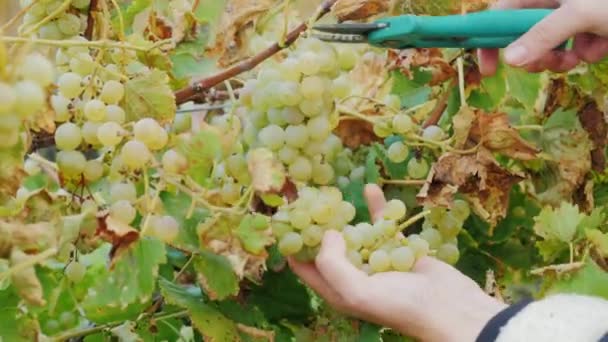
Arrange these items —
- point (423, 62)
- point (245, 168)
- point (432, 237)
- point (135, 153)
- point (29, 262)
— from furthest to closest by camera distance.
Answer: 1. point (423, 62)
2. point (432, 237)
3. point (245, 168)
4. point (135, 153)
5. point (29, 262)

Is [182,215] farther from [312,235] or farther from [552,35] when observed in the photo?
[552,35]

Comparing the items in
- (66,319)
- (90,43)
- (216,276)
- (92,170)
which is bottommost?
(66,319)

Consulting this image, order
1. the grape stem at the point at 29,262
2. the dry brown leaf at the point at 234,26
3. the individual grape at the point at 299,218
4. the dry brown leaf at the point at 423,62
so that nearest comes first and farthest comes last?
1. the grape stem at the point at 29,262
2. the individual grape at the point at 299,218
3. the dry brown leaf at the point at 234,26
4. the dry brown leaf at the point at 423,62

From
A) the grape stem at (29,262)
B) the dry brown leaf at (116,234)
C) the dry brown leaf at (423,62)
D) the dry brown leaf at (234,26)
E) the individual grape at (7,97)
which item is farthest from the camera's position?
the dry brown leaf at (423,62)

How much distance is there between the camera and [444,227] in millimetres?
1076

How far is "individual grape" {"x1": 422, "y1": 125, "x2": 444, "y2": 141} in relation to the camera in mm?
1110

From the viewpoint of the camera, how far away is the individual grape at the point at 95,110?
868 mm

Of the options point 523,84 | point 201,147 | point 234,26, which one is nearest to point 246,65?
point 234,26

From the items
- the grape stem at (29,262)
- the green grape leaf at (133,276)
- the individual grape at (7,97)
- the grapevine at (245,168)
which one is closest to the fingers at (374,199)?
the grapevine at (245,168)

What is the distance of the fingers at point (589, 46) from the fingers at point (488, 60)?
0.09m

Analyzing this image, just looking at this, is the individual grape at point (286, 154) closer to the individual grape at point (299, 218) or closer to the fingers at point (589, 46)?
the individual grape at point (299, 218)

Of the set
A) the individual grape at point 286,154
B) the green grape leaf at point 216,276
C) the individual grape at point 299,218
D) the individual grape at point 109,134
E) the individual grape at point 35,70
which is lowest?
the green grape leaf at point 216,276

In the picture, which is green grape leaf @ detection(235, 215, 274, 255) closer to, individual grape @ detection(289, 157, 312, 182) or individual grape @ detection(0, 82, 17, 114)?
individual grape @ detection(289, 157, 312, 182)

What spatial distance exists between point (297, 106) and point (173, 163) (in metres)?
0.14
